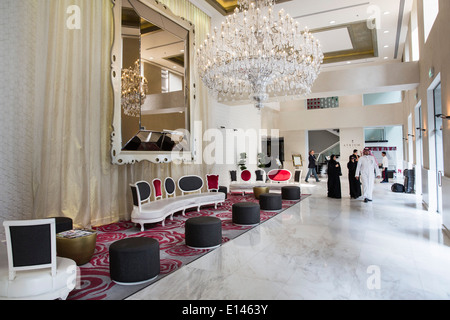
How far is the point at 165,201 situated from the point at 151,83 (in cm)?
313

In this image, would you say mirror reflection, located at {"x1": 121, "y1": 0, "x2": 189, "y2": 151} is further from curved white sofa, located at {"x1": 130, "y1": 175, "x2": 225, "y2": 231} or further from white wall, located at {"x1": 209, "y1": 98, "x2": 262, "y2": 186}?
white wall, located at {"x1": 209, "y1": 98, "x2": 262, "y2": 186}

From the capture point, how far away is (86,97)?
596 cm

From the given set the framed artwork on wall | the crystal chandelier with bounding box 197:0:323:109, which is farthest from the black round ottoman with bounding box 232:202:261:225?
the framed artwork on wall

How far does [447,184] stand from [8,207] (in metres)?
7.60

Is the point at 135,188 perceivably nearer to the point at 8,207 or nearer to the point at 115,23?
the point at 8,207

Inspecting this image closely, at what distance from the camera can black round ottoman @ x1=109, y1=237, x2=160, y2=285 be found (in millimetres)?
3346

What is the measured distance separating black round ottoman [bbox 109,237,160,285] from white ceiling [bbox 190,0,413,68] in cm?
840

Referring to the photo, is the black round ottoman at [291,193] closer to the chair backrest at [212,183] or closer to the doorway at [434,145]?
the chair backrest at [212,183]

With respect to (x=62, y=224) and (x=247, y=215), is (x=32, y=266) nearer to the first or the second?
(x=62, y=224)

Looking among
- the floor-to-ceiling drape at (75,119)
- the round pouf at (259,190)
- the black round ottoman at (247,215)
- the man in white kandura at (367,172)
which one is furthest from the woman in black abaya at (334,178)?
the floor-to-ceiling drape at (75,119)

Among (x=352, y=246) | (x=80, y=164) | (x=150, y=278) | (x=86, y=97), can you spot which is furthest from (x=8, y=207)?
(x=352, y=246)

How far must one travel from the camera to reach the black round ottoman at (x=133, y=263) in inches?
132

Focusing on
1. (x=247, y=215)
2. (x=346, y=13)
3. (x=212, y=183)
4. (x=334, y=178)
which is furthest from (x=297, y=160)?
(x=247, y=215)

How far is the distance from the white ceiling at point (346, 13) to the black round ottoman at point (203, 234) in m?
7.47
